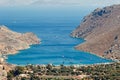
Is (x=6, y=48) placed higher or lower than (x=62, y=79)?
higher

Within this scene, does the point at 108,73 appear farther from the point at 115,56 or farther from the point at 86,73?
the point at 115,56

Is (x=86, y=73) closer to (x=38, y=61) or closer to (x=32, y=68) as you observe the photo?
(x=32, y=68)

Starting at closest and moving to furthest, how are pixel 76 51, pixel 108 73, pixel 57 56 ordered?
pixel 108 73 → pixel 57 56 → pixel 76 51

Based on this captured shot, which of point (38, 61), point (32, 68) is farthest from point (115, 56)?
point (32, 68)

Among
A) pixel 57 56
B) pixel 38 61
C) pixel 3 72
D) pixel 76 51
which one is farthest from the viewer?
pixel 76 51

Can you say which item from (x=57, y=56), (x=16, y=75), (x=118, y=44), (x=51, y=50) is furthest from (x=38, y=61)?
(x=16, y=75)

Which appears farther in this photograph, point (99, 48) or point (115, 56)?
point (99, 48)
